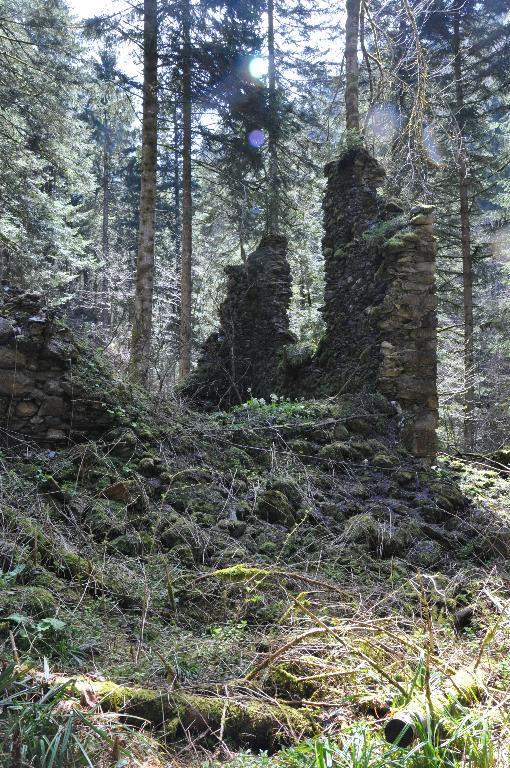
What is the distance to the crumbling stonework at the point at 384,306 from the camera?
324 inches

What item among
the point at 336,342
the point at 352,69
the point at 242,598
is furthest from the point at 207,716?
the point at 352,69

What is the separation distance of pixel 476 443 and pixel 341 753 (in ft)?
44.5

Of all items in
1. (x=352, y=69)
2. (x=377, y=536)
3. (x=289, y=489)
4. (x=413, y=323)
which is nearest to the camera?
(x=377, y=536)

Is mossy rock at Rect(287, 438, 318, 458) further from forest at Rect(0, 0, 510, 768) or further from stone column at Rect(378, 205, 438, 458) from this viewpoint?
stone column at Rect(378, 205, 438, 458)

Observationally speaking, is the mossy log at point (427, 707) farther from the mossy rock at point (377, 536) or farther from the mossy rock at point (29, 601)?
the mossy rock at point (377, 536)

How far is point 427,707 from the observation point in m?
2.27

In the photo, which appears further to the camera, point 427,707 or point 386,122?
point 386,122

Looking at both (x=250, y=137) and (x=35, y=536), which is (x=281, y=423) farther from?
(x=250, y=137)

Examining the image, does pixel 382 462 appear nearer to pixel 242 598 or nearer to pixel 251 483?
pixel 251 483

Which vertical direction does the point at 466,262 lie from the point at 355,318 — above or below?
above

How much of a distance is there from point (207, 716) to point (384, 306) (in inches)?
264

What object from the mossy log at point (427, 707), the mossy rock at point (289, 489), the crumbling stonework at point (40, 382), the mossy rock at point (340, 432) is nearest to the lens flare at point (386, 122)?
the mossy rock at point (340, 432)

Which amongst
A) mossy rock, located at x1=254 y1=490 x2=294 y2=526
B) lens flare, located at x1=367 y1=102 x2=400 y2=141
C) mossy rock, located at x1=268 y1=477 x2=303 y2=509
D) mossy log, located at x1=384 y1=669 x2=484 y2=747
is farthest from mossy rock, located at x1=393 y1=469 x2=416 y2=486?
lens flare, located at x1=367 y1=102 x2=400 y2=141

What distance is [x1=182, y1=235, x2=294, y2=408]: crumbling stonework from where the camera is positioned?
39.5 feet
